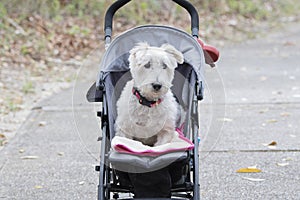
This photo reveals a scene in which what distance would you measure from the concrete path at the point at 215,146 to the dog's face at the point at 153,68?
94 centimetres

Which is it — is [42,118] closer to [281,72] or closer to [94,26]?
[281,72]

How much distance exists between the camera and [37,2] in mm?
12062

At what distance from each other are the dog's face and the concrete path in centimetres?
94

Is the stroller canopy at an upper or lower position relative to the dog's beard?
upper

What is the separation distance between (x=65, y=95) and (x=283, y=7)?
9.63 metres

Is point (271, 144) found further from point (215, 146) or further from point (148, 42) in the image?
point (148, 42)

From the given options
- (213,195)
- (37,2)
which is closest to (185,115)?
(213,195)

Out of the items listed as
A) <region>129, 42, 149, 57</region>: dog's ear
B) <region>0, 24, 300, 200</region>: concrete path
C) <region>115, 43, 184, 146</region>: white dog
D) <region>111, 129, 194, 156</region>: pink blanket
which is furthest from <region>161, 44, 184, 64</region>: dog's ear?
<region>0, 24, 300, 200</region>: concrete path

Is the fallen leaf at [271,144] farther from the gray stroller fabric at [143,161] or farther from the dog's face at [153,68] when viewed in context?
the gray stroller fabric at [143,161]

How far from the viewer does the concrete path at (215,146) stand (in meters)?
5.17

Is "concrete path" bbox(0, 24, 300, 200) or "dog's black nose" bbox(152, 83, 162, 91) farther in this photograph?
Result: "concrete path" bbox(0, 24, 300, 200)

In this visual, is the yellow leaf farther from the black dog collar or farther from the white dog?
the black dog collar

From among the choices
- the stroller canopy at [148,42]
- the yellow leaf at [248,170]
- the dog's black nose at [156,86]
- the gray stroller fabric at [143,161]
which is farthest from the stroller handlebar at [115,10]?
the yellow leaf at [248,170]

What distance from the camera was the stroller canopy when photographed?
4324 mm
